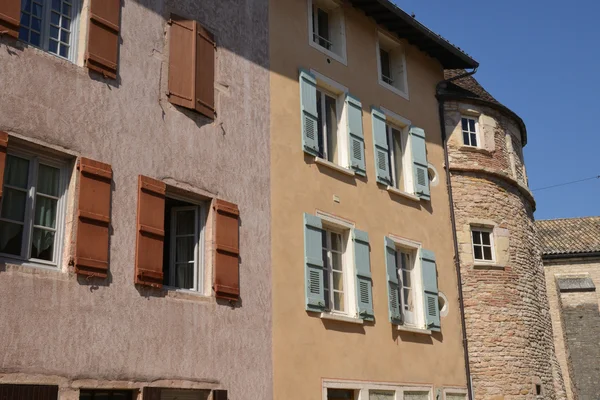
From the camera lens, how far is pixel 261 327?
10344 mm

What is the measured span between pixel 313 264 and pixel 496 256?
20.0ft

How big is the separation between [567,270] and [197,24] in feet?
77.8

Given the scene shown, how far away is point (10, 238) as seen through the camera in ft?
25.1

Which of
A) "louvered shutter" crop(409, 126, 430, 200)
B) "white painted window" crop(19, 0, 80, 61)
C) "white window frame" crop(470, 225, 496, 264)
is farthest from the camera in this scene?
"white window frame" crop(470, 225, 496, 264)

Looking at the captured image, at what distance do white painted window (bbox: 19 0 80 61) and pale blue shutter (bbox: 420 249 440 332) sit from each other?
782cm

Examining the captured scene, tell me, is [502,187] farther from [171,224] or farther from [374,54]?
[171,224]

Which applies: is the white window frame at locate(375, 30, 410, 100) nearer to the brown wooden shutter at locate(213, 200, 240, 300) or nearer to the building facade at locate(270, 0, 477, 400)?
the building facade at locate(270, 0, 477, 400)

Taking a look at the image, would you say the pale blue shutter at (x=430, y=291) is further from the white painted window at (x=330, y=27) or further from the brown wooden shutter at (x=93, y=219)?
the brown wooden shutter at (x=93, y=219)

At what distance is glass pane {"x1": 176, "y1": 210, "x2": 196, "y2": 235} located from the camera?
9852mm

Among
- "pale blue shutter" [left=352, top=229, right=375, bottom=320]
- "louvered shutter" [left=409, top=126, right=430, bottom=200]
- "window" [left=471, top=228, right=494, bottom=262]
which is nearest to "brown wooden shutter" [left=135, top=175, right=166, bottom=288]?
"pale blue shutter" [left=352, top=229, right=375, bottom=320]

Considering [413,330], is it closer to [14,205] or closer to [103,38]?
[103,38]

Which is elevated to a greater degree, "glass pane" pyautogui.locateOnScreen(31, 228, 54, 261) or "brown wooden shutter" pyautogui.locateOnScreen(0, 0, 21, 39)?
"brown wooden shutter" pyautogui.locateOnScreen(0, 0, 21, 39)

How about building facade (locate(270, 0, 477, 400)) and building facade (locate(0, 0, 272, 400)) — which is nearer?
building facade (locate(0, 0, 272, 400))

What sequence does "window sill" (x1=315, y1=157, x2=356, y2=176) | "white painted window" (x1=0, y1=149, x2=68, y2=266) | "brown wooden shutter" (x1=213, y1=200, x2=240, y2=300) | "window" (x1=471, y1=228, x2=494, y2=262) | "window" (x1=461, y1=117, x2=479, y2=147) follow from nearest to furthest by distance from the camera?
"white painted window" (x1=0, y1=149, x2=68, y2=266)
"brown wooden shutter" (x1=213, y1=200, x2=240, y2=300)
"window sill" (x1=315, y1=157, x2=356, y2=176)
"window" (x1=471, y1=228, x2=494, y2=262)
"window" (x1=461, y1=117, x2=479, y2=147)
